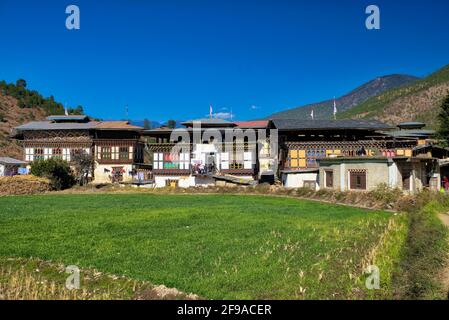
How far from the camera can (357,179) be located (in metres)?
35.7

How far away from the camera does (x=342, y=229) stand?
18.4 m

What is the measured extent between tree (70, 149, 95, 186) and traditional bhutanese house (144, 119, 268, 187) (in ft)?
32.3

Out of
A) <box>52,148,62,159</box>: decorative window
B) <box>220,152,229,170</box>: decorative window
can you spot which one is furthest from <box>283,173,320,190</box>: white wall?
<box>52,148,62,159</box>: decorative window

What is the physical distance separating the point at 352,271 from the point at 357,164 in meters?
25.6

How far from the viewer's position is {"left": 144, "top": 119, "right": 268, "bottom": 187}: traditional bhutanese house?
48.7 metres

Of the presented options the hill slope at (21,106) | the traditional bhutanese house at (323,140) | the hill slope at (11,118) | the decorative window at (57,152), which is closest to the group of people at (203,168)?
the traditional bhutanese house at (323,140)

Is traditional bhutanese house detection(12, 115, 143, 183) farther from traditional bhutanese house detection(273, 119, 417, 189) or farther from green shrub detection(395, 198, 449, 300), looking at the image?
green shrub detection(395, 198, 449, 300)

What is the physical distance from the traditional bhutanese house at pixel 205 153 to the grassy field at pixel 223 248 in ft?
81.1

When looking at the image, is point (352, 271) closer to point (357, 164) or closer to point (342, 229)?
point (342, 229)

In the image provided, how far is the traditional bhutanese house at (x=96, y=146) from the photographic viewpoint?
57625 mm

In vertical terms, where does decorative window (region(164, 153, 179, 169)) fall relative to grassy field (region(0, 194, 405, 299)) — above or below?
above

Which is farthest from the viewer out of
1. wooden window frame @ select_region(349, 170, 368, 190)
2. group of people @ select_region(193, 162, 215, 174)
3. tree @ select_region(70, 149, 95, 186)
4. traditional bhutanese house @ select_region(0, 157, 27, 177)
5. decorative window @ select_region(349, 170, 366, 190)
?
traditional bhutanese house @ select_region(0, 157, 27, 177)

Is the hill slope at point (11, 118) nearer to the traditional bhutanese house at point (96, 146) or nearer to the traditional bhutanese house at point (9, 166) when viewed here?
the traditional bhutanese house at point (9, 166)
